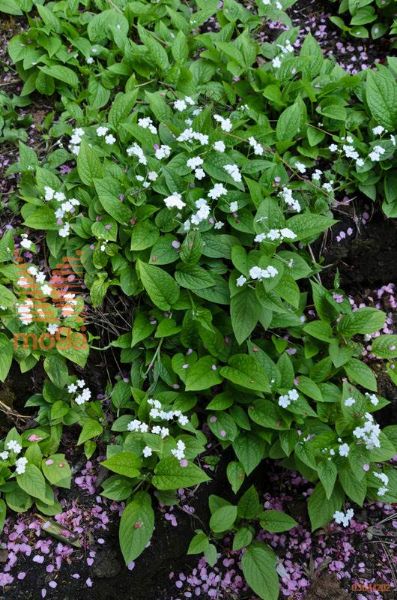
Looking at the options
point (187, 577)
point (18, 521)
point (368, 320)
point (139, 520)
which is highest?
point (368, 320)

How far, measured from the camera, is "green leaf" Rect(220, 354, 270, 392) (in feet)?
9.68

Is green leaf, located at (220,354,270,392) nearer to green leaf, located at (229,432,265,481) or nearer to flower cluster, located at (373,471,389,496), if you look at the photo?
green leaf, located at (229,432,265,481)

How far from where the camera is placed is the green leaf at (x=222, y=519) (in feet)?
9.91

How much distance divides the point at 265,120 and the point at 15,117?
6.00ft

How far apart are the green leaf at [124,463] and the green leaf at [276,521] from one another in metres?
0.86

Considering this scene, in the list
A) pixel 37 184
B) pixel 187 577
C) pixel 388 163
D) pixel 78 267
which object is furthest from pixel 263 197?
pixel 187 577

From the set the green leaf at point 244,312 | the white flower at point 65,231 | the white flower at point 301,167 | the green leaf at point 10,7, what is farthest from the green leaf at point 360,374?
the green leaf at point 10,7

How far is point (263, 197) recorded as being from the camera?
10.8 ft

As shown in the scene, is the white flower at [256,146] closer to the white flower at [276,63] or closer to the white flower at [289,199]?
the white flower at [289,199]

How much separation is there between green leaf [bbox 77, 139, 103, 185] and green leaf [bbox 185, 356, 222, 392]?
1340 mm

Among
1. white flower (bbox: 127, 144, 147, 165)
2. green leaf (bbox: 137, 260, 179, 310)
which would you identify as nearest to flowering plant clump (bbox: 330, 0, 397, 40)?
white flower (bbox: 127, 144, 147, 165)

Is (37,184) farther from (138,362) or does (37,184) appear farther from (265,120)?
(265,120)

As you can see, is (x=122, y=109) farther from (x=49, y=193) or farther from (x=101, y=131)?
(x=49, y=193)

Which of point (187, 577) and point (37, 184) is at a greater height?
point (37, 184)
